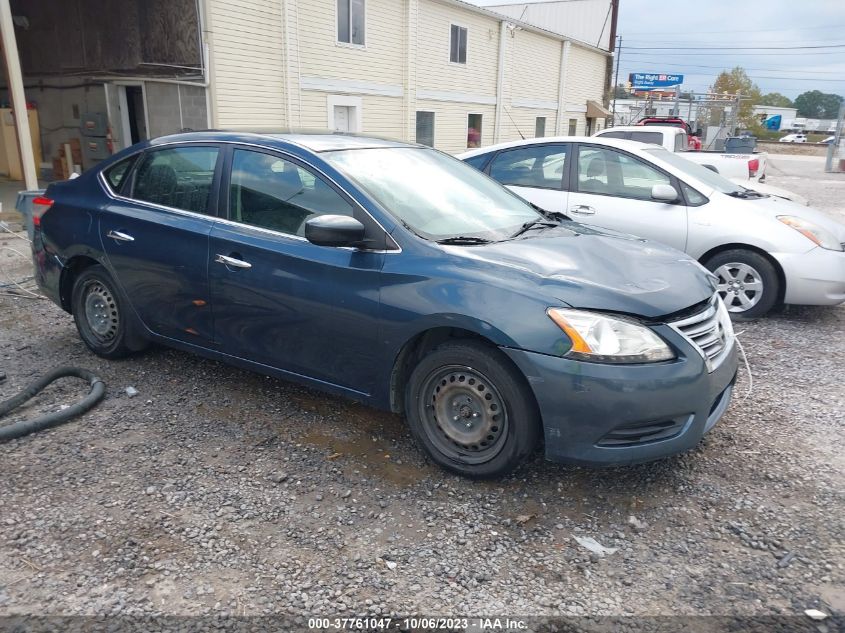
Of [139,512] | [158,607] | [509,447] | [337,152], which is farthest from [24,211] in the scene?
[509,447]

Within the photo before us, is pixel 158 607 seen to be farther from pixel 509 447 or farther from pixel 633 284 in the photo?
pixel 633 284

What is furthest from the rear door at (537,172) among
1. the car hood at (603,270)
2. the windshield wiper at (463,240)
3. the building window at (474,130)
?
the building window at (474,130)

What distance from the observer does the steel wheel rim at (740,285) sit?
Answer: 236 inches

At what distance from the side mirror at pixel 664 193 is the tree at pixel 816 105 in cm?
14229

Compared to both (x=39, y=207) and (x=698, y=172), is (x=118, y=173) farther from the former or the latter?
(x=698, y=172)

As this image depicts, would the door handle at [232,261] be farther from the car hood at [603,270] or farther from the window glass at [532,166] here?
the window glass at [532,166]

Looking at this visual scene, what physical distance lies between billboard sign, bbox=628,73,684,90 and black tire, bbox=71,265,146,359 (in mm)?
59636

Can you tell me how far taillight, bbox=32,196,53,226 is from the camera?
4.90 m

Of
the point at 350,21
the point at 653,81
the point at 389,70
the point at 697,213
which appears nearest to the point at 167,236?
the point at 697,213

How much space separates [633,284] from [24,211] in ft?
15.8

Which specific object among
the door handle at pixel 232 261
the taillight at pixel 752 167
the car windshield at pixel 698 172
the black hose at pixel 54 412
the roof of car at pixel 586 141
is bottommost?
the black hose at pixel 54 412

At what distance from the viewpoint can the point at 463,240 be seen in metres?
3.50

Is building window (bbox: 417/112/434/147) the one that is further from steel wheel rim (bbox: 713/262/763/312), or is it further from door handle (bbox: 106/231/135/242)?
door handle (bbox: 106/231/135/242)

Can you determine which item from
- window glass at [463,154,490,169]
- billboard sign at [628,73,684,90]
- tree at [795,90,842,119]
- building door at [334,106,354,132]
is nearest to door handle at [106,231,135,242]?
window glass at [463,154,490,169]
